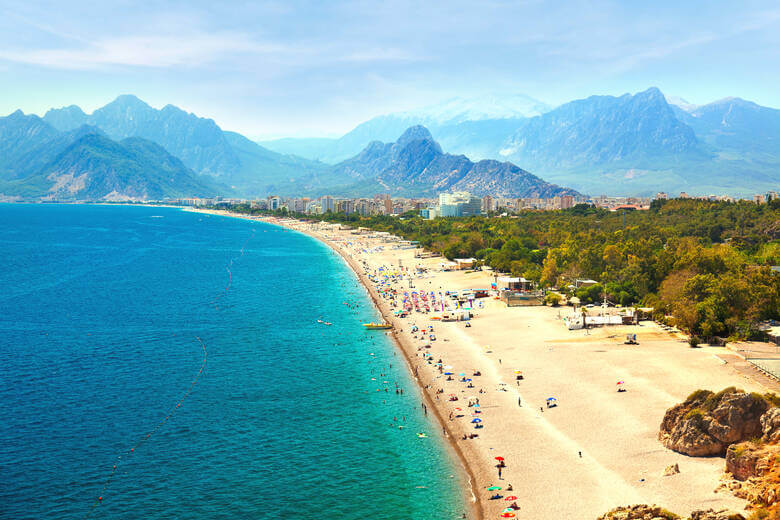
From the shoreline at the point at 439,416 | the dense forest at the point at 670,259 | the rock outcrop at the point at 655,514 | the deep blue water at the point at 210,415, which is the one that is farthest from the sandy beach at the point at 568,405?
the dense forest at the point at 670,259

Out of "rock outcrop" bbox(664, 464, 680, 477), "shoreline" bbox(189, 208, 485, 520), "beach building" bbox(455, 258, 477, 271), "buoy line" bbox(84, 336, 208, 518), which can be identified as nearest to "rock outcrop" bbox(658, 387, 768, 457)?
"rock outcrop" bbox(664, 464, 680, 477)

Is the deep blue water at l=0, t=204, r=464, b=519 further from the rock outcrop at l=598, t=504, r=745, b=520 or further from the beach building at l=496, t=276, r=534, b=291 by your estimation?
the beach building at l=496, t=276, r=534, b=291

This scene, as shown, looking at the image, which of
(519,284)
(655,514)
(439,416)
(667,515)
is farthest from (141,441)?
(519,284)

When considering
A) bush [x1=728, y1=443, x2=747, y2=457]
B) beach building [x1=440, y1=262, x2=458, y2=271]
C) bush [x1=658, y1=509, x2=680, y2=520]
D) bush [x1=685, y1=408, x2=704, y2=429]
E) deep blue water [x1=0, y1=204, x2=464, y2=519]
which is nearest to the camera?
bush [x1=658, y1=509, x2=680, y2=520]

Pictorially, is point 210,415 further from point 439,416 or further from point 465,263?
point 465,263

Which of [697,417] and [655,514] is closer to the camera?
[655,514]

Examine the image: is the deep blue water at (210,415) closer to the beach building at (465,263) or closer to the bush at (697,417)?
the bush at (697,417)
